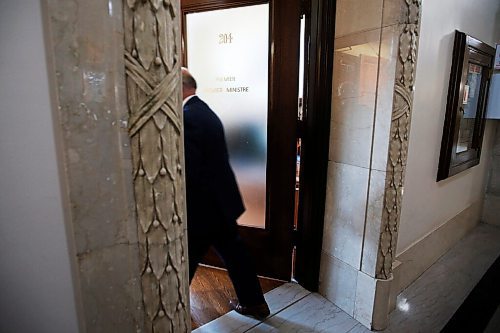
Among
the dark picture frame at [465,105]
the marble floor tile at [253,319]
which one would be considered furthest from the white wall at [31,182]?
the dark picture frame at [465,105]

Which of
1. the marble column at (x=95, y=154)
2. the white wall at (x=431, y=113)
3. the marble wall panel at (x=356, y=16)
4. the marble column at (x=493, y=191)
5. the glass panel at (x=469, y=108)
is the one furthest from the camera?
the marble column at (x=493, y=191)

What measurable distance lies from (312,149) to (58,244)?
1.41m

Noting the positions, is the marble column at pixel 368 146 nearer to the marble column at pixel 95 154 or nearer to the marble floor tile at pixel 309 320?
the marble floor tile at pixel 309 320

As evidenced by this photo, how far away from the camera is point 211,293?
2.00m

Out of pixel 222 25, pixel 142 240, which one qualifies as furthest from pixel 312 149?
pixel 142 240

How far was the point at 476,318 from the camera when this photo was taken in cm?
172

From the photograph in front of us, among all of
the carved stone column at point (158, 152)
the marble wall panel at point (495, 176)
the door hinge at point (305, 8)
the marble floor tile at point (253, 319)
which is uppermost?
the door hinge at point (305, 8)

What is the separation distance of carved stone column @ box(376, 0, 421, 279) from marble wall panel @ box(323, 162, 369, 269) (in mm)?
118

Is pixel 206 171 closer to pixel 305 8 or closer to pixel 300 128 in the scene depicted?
pixel 300 128

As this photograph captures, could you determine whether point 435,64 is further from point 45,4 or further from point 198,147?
point 45,4

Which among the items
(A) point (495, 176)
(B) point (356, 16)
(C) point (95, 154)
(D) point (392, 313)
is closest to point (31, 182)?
(C) point (95, 154)

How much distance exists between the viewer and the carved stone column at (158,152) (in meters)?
0.70

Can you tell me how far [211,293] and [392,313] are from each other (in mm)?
1133

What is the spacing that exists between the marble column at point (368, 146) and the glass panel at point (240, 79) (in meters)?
0.46
